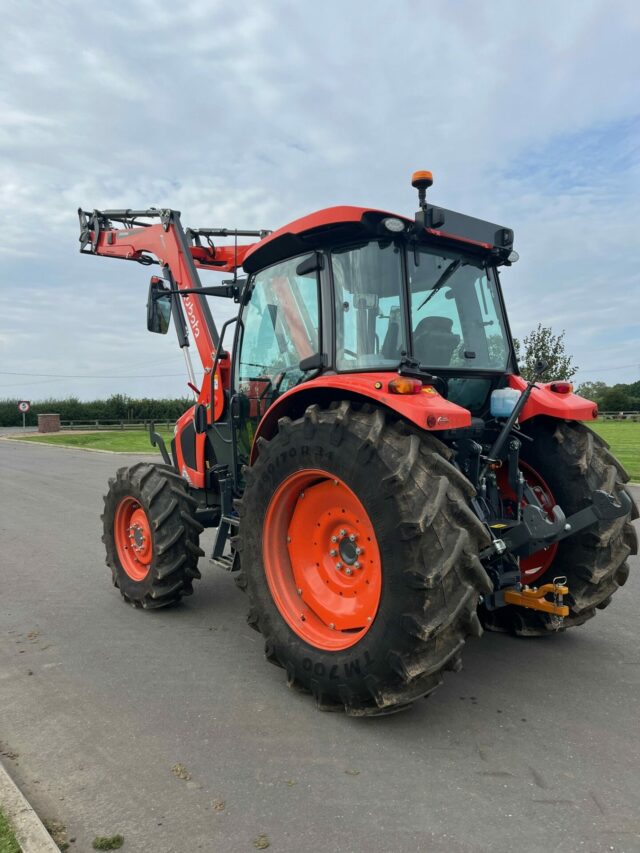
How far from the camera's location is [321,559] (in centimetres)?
354

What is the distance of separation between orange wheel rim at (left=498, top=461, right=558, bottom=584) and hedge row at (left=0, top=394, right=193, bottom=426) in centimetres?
4757

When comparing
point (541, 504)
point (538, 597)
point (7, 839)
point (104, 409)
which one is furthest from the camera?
point (104, 409)

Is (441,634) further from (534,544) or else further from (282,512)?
(282,512)

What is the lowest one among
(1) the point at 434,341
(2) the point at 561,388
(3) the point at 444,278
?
(2) the point at 561,388

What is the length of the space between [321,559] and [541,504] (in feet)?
5.06

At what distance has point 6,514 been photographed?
9.28m

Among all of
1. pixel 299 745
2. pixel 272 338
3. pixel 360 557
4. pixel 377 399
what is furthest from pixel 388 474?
pixel 272 338

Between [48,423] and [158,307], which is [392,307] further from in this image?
[48,423]

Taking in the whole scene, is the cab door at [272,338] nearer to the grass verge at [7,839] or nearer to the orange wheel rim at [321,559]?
the orange wheel rim at [321,559]

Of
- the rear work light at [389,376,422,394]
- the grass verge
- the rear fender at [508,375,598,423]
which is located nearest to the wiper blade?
the rear work light at [389,376,422,394]

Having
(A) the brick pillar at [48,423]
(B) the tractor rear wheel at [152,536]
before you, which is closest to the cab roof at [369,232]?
(B) the tractor rear wheel at [152,536]

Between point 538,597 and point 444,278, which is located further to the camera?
point 444,278

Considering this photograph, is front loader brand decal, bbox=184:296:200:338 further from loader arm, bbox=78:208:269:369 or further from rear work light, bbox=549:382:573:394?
rear work light, bbox=549:382:573:394

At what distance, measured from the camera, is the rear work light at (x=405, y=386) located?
306cm
